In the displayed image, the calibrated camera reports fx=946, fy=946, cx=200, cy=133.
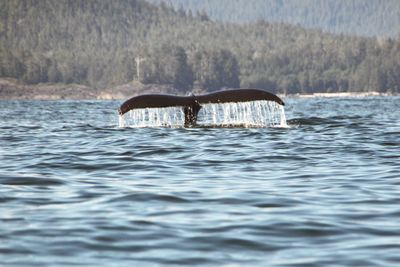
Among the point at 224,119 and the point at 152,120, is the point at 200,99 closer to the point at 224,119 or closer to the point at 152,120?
the point at 224,119

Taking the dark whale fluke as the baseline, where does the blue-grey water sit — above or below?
below

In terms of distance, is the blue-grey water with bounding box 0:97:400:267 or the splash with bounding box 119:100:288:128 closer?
the blue-grey water with bounding box 0:97:400:267

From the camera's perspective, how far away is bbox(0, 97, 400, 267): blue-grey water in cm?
924

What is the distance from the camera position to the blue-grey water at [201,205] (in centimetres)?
924

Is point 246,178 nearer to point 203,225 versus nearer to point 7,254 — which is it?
point 203,225

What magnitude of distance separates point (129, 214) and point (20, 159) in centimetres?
825

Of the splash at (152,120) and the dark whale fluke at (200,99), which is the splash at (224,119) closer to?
the splash at (152,120)

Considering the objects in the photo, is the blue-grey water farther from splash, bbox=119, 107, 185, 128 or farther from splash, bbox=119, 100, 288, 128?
splash, bbox=119, 107, 185, 128

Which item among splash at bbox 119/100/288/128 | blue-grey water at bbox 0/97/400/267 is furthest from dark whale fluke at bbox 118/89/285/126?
blue-grey water at bbox 0/97/400/267

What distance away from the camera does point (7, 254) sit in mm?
9203

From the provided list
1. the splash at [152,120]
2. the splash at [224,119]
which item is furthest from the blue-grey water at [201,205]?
the splash at [152,120]

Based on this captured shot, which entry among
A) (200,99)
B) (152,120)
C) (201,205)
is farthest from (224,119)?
(201,205)

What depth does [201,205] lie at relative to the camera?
12.1 meters

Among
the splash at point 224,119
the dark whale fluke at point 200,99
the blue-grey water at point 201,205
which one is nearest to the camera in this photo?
the blue-grey water at point 201,205
